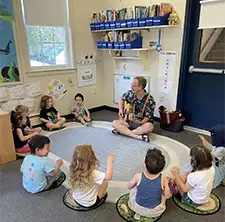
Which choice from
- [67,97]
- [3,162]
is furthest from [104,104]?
[3,162]

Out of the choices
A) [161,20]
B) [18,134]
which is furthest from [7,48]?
[161,20]

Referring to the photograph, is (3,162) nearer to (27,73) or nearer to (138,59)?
(27,73)

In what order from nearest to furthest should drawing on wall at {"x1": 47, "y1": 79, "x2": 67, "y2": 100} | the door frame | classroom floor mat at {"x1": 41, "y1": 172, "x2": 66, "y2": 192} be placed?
classroom floor mat at {"x1": 41, "y1": 172, "x2": 66, "y2": 192}, the door frame, drawing on wall at {"x1": 47, "y1": 79, "x2": 67, "y2": 100}

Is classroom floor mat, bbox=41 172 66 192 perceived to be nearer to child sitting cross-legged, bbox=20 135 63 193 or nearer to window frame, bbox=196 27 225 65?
child sitting cross-legged, bbox=20 135 63 193

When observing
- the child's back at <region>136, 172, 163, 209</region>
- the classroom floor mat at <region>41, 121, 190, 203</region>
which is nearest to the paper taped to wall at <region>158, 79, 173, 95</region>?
the classroom floor mat at <region>41, 121, 190, 203</region>

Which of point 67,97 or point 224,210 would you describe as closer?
point 224,210

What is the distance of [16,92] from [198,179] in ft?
9.21

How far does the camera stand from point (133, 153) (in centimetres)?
262

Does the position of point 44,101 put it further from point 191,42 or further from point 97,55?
point 191,42

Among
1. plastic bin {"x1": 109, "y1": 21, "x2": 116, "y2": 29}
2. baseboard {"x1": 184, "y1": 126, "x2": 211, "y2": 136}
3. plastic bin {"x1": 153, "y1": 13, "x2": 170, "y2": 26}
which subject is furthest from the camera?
plastic bin {"x1": 109, "y1": 21, "x2": 116, "y2": 29}

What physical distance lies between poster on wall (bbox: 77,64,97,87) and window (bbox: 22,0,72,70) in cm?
25

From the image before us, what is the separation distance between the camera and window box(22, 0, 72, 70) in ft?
10.8

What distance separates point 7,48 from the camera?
10.1 feet

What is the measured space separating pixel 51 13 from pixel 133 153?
99.9 inches
